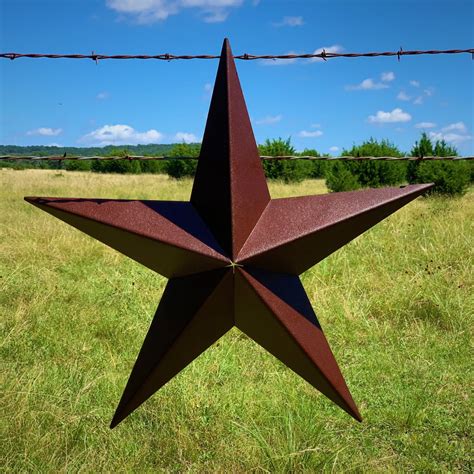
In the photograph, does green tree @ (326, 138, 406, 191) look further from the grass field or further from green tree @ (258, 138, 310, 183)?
the grass field

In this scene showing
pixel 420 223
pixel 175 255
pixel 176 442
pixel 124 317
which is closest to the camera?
pixel 175 255

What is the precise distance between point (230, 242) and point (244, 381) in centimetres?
234

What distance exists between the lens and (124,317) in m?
4.54

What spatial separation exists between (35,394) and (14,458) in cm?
61

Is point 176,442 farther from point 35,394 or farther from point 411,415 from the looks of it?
point 411,415

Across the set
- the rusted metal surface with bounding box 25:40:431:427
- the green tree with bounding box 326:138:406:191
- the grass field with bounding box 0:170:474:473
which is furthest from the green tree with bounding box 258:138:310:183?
the rusted metal surface with bounding box 25:40:431:427

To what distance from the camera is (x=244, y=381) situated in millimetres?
3434

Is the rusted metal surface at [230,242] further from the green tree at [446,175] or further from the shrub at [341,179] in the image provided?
the shrub at [341,179]

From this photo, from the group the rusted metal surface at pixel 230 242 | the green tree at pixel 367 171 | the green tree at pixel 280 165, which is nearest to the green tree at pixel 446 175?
the green tree at pixel 367 171

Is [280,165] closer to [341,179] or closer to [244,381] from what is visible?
[341,179]

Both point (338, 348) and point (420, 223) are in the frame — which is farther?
point (420, 223)

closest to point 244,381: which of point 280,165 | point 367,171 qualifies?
point 367,171

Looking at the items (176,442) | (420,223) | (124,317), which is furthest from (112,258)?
(420,223)

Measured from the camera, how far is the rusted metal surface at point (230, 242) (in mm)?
1314
